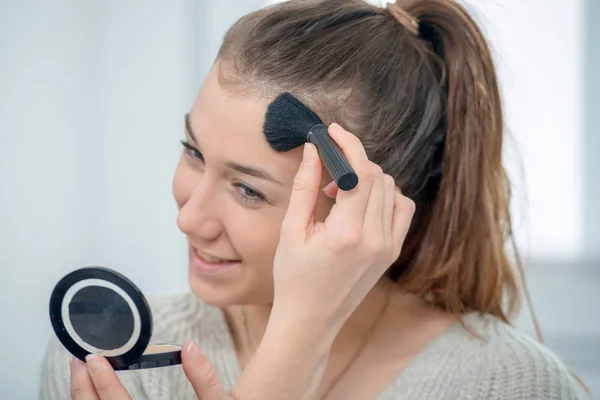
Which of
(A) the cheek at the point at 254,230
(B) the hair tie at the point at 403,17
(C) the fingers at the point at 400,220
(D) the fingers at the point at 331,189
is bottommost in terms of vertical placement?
(A) the cheek at the point at 254,230

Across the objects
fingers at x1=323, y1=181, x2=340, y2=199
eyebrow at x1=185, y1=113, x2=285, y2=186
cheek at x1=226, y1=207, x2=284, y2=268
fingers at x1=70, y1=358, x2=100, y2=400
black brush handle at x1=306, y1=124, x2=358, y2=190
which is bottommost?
fingers at x1=70, y1=358, x2=100, y2=400

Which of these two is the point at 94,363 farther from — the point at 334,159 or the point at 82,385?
the point at 334,159

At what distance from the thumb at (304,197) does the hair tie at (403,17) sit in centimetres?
33

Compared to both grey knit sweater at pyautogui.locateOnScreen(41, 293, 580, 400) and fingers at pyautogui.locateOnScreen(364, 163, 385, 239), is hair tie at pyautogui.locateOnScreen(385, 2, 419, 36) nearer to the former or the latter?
fingers at pyautogui.locateOnScreen(364, 163, 385, 239)

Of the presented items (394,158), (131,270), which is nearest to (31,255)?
(131,270)

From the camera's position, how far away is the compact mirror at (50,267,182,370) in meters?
0.68

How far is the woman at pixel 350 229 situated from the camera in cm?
68

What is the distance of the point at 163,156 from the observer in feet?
4.39

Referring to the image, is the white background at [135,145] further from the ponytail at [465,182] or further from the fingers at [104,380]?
the fingers at [104,380]

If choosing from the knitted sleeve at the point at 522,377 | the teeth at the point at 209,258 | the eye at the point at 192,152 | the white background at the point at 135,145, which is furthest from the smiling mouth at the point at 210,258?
the white background at the point at 135,145

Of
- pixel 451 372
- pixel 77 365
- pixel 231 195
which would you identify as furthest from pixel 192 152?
pixel 451 372

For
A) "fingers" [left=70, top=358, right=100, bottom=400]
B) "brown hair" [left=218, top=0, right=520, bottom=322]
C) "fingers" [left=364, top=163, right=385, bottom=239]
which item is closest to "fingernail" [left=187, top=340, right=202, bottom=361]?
"fingers" [left=70, top=358, right=100, bottom=400]

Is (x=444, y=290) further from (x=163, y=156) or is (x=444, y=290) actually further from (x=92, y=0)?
(x=92, y=0)

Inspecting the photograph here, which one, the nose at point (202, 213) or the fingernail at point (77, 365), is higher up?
the nose at point (202, 213)
